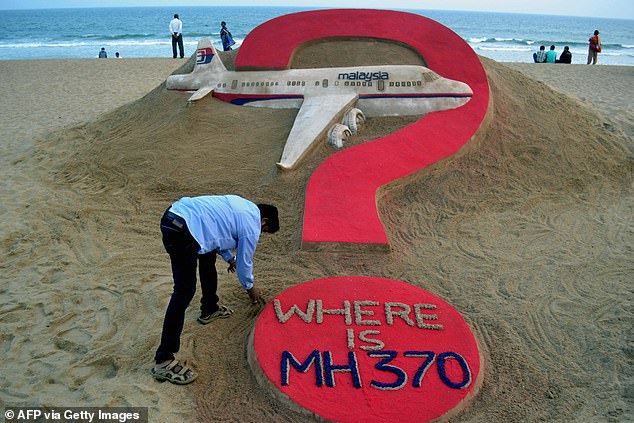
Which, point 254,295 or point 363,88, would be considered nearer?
point 254,295

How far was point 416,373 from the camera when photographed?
13.1 ft

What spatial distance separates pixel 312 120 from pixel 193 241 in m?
4.66

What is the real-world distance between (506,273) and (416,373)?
7.29ft

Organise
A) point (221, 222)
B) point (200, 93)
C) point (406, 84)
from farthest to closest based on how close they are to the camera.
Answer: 1. point (200, 93)
2. point (406, 84)
3. point (221, 222)

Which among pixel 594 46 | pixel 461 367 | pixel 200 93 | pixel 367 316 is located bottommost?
pixel 461 367

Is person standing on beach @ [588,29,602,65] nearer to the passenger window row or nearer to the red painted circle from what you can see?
the passenger window row

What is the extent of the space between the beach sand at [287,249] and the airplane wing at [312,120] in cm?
24

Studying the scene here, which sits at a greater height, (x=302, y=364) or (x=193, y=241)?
(x=193, y=241)

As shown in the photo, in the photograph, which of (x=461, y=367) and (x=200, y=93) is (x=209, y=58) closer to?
(x=200, y=93)

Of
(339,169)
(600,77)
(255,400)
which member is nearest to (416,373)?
(255,400)

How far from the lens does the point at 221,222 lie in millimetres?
3732

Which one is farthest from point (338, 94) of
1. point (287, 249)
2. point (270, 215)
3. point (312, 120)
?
point (270, 215)

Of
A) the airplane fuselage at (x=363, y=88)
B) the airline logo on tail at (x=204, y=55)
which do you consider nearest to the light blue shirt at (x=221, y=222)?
the airplane fuselage at (x=363, y=88)

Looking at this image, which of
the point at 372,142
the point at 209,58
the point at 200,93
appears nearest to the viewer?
the point at 372,142
